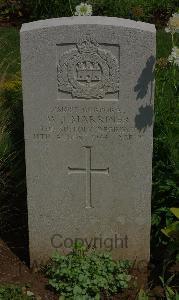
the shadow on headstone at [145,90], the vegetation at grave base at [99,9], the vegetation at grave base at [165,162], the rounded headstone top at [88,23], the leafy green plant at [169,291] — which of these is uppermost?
the vegetation at grave base at [99,9]

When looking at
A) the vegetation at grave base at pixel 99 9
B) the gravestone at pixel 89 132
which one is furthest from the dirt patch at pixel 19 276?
the vegetation at grave base at pixel 99 9

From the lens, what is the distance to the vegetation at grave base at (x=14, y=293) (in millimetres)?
4020

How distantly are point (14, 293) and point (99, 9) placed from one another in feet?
21.7

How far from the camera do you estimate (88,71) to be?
154 inches

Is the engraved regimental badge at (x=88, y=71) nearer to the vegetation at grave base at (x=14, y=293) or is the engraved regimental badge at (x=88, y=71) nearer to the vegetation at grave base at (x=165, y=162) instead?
the vegetation at grave base at (x=165, y=162)

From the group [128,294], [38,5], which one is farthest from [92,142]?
[38,5]

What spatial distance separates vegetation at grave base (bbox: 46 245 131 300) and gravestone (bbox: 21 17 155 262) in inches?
5.3

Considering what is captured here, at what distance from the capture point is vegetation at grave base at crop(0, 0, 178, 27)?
9.53 m

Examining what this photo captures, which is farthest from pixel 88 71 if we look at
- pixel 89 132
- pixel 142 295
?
pixel 142 295

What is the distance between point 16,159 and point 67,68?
137 cm

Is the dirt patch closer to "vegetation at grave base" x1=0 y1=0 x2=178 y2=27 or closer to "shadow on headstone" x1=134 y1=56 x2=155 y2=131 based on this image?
"shadow on headstone" x1=134 y1=56 x2=155 y2=131

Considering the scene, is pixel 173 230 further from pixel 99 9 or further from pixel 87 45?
pixel 99 9

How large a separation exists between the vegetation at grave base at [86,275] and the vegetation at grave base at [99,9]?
214 inches

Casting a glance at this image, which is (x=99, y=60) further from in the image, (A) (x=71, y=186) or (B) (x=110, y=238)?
(B) (x=110, y=238)
